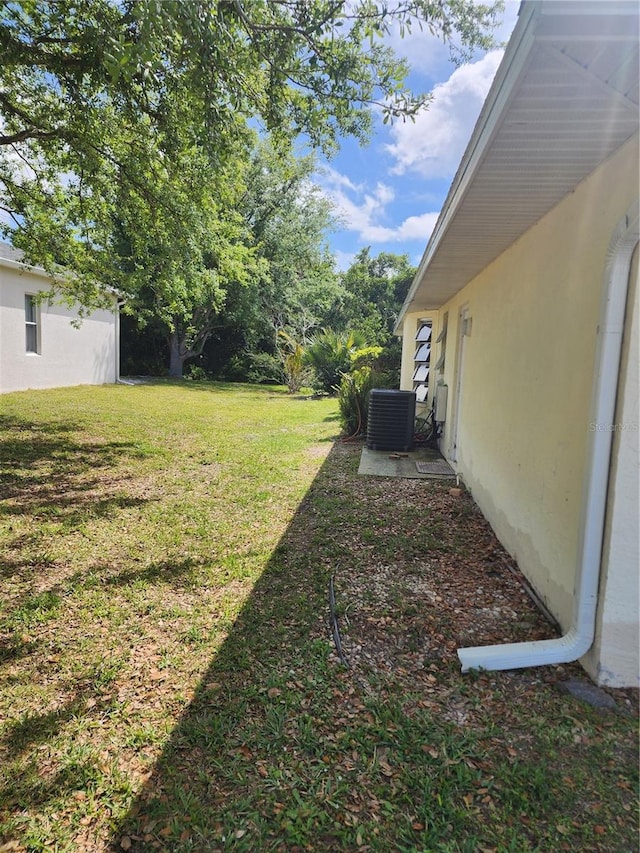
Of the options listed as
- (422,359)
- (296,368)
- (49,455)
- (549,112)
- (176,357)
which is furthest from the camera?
(176,357)

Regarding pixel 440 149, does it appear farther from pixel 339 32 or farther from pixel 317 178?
pixel 317 178

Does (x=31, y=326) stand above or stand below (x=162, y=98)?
below

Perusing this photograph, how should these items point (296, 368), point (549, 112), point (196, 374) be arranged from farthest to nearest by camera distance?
point (196, 374) → point (296, 368) → point (549, 112)

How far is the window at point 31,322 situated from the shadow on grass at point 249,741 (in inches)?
509

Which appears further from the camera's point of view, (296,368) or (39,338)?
(296,368)

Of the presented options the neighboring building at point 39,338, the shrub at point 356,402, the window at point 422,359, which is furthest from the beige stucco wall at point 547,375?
the neighboring building at point 39,338

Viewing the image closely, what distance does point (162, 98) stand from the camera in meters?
6.23

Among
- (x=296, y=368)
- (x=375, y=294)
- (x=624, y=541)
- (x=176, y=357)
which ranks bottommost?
(x=624, y=541)

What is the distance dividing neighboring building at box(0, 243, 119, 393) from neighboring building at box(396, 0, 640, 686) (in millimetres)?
9619

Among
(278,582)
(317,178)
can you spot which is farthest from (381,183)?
(278,582)

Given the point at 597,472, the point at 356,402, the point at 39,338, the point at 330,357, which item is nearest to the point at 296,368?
the point at 330,357

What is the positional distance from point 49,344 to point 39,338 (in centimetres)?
45

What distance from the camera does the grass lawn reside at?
5.78ft

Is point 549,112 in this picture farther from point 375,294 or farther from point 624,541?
point 375,294
